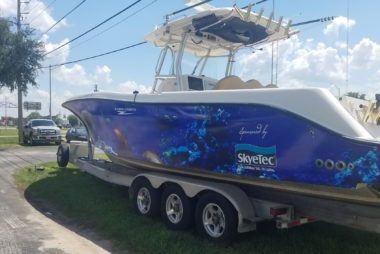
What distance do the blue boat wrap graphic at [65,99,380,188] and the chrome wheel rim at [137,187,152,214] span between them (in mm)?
532

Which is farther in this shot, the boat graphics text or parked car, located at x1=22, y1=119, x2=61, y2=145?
parked car, located at x1=22, y1=119, x2=61, y2=145

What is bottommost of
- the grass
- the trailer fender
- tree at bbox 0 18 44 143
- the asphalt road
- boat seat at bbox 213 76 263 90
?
the asphalt road

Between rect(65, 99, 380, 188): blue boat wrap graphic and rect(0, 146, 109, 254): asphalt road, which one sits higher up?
rect(65, 99, 380, 188): blue boat wrap graphic

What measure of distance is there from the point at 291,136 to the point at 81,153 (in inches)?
296

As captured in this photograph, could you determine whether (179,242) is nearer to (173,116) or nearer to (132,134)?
(173,116)

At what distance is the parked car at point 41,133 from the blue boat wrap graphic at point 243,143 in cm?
1955

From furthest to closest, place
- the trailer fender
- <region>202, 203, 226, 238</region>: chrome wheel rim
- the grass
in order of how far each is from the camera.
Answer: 1. <region>202, 203, 226, 238</region>: chrome wheel rim
2. the grass
3. the trailer fender

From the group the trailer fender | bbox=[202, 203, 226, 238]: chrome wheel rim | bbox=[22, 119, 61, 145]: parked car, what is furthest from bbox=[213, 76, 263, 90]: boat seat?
bbox=[22, 119, 61, 145]: parked car

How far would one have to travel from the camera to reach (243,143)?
5836 millimetres

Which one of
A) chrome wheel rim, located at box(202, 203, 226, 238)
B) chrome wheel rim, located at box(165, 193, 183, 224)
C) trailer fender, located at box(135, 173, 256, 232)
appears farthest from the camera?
chrome wheel rim, located at box(165, 193, 183, 224)

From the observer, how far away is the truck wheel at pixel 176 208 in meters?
6.61

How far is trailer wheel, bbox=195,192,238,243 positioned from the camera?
5.91 meters

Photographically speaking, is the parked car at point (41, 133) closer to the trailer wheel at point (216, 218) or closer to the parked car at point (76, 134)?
the parked car at point (76, 134)

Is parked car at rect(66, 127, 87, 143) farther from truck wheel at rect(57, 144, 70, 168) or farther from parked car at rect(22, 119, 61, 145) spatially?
truck wheel at rect(57, 144, 70, 168)
